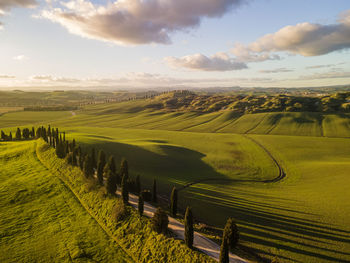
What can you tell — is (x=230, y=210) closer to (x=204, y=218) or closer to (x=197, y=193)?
(x=204, y=218)

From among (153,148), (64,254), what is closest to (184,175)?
(153,148)

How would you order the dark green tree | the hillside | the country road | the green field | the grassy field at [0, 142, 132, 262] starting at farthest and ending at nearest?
1. the dark green tree
2. the green field
3. the grassy field at [0, 142, 132, 262]
4. the hillside
5. the country road

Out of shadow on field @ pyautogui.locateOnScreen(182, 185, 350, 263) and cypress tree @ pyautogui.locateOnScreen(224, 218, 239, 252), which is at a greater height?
cypress tree @ pyautogui.locateOnScreen(224, 218, 239, 252)

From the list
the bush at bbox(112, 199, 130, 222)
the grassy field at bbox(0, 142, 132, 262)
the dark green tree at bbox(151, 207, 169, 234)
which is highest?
the dark green tree at bbox(151, 207, 169, 234)

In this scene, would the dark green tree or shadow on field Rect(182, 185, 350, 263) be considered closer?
shadow on field Rect(182, 185, 350, 263)

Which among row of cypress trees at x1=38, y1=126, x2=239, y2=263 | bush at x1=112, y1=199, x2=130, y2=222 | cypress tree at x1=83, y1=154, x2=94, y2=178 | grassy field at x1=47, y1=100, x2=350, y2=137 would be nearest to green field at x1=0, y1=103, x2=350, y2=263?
grassy field at x1=47, y1=100, x2=350, y2=137

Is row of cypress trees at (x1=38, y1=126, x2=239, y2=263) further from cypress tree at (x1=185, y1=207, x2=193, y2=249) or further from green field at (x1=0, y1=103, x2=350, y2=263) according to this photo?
green field at (x1=0, y1=103, x2=350, y2=263)

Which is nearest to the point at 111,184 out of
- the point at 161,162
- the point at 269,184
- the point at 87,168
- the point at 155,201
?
the point at 155,201
